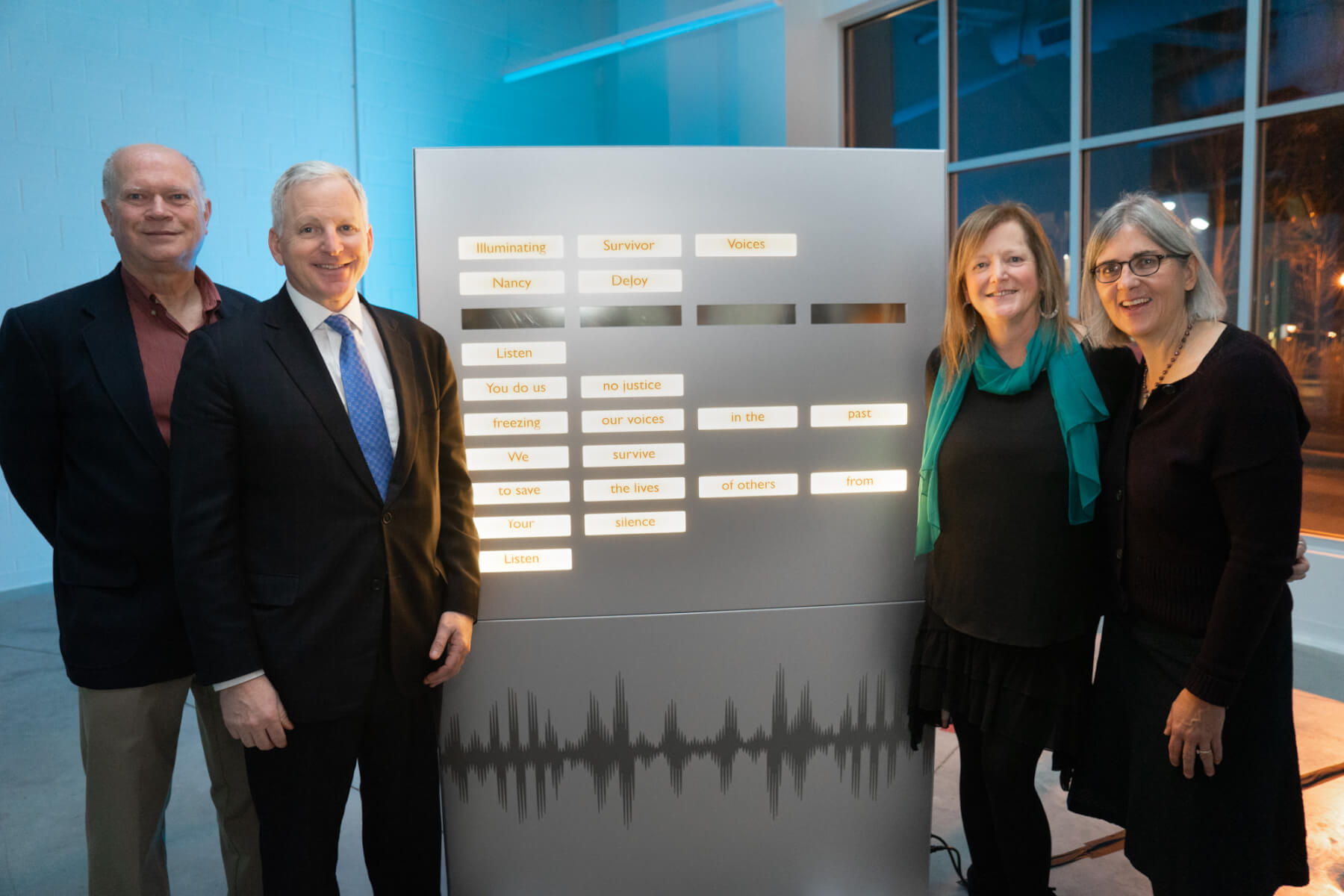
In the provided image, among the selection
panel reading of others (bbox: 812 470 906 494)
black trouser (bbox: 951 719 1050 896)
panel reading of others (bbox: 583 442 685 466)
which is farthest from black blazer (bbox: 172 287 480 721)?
black trouser (bbox: 951 719 1050 896)

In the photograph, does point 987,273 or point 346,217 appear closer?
point 346,217

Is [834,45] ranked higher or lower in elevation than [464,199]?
higher

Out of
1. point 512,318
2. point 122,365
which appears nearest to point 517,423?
point 512,318

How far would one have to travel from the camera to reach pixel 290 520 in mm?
1448

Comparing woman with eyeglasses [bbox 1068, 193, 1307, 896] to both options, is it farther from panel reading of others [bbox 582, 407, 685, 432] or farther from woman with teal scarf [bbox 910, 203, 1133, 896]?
panel reading of others [bbox 582, 407, 685, 432]

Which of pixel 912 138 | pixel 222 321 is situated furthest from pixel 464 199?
pixel 912 138

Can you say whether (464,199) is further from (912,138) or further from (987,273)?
(912,138)

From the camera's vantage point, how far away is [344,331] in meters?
1.53

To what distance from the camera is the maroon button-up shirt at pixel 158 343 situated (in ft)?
5.14

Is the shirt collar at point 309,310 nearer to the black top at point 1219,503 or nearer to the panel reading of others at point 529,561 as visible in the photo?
the panel reading of others at point 529,561

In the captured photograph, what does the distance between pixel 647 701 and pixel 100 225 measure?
4.77 meters

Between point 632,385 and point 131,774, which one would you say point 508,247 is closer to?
point 632,385

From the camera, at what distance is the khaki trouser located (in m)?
1.60

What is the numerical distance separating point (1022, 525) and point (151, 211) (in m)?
1.76
